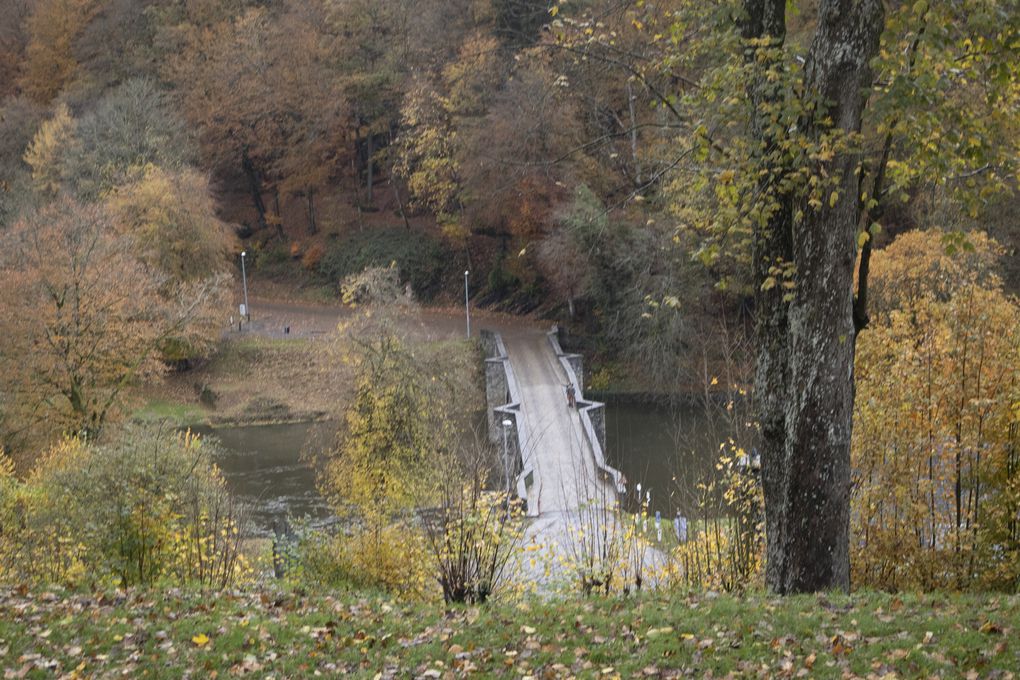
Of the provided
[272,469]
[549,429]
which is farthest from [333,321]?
[549,429]

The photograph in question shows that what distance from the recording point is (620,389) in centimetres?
3759

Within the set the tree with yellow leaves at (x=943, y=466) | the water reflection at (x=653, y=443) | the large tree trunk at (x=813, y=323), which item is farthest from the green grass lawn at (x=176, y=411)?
the large tree trunk at (x=813, y=323)

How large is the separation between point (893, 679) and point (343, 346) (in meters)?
21.6

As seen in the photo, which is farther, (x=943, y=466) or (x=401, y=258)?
(x=401, y=258)

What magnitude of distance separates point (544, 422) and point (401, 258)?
20.2m

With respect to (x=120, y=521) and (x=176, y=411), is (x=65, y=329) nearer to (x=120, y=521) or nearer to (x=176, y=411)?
(x=176, y=411)

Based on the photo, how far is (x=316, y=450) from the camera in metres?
31.3

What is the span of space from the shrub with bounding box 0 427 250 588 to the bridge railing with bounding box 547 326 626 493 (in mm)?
9084

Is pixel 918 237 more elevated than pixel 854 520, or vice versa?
pixel 918 237

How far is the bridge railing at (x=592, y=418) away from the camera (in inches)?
930

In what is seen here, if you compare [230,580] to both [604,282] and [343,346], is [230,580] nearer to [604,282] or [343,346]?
[343,346]

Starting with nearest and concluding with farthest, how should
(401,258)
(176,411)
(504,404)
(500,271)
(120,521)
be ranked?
1. (120,521)
2. (504,404)
3. (176,411)
4. (500,271)
5. (401,258)

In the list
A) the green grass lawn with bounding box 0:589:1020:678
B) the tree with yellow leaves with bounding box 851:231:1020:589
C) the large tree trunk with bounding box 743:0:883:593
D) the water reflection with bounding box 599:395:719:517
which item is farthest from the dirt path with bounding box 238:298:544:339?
the large tree trunk with bounding box 743:0:883:593

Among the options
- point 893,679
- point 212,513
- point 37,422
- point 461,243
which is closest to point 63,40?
point 461,243
